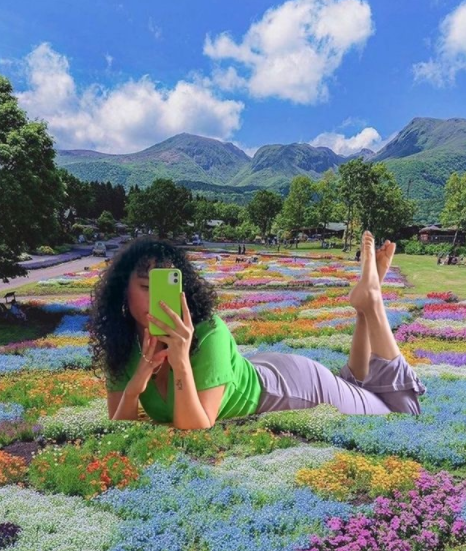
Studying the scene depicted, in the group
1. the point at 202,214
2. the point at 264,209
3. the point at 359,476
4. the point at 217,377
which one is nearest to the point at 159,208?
the point at 264,209

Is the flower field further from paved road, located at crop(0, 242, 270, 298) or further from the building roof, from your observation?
the building roof

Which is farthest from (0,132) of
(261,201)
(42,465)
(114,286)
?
(261,201)

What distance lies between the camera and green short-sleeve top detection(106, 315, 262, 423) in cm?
386

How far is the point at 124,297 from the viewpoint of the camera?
4008 millimetres

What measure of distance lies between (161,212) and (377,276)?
82275 millimetres

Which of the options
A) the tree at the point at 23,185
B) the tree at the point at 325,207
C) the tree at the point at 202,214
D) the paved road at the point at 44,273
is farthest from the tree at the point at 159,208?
the tree at the point at 23,185

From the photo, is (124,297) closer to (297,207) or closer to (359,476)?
(359,476)

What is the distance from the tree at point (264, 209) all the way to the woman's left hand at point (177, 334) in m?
106

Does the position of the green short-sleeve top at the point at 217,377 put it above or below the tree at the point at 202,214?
below

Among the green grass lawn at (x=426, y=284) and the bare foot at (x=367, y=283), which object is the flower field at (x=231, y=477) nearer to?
the bare foot at (x=367, y=283)

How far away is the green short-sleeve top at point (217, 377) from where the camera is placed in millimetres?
3857

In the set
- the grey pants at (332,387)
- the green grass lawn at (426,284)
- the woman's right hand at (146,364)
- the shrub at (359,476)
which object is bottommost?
the green grass lawn at (426,284)

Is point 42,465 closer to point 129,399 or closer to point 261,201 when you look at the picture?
point 129,399

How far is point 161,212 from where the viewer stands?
85562 mm
